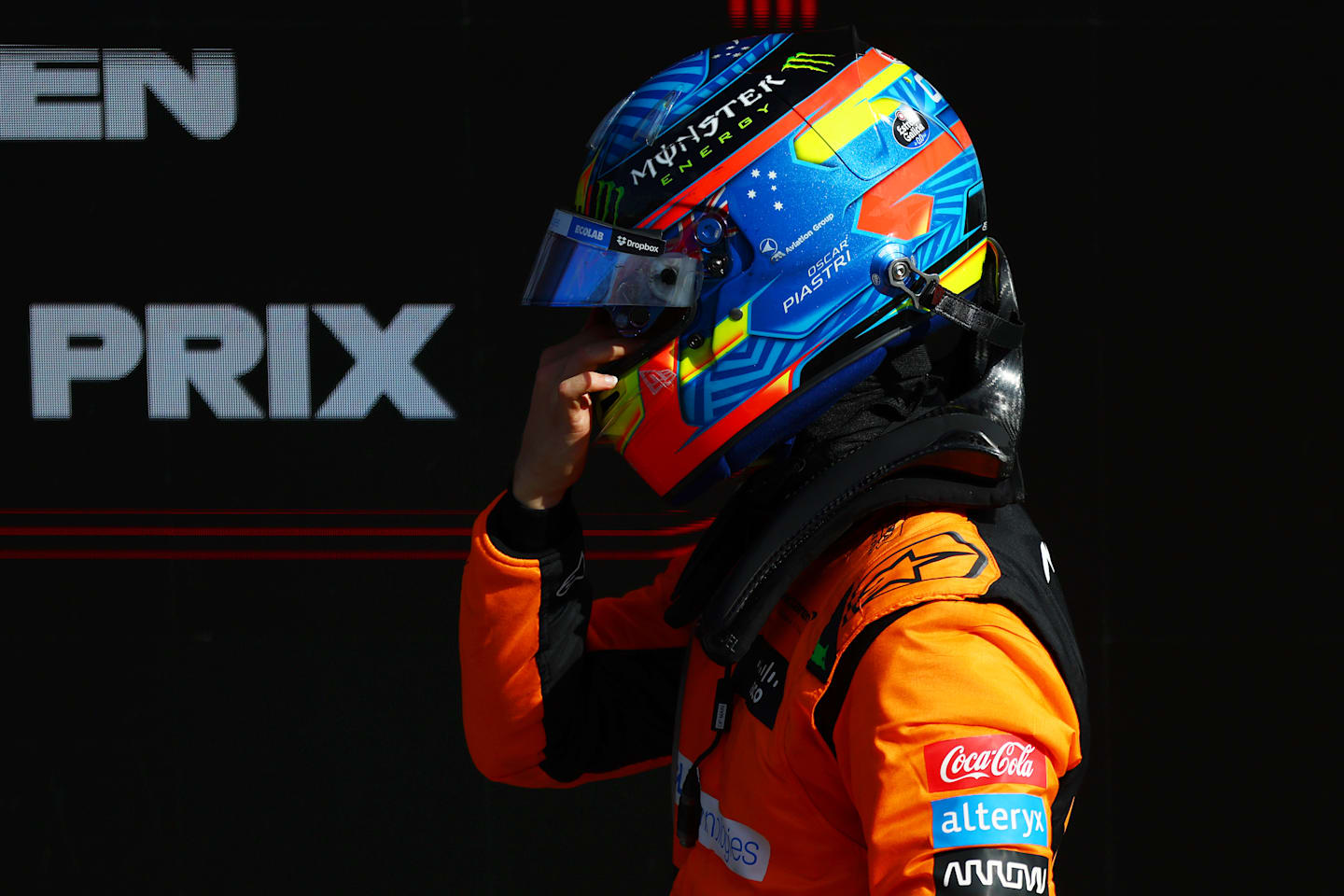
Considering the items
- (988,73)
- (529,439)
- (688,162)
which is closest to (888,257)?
(688,162)

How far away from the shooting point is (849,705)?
41.9 inches

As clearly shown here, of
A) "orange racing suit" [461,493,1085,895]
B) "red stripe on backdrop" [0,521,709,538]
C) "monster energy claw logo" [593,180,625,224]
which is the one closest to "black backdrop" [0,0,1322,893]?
"red stripe on backdrop" [0,521,709,538]

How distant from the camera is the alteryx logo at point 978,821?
0.96 m

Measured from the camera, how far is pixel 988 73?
268 cm

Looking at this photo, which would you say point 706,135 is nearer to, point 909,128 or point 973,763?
point 909,128

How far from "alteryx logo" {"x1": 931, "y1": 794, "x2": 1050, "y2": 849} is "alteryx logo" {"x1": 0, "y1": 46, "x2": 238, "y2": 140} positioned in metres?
2.34

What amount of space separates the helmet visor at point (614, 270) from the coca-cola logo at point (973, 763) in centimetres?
55

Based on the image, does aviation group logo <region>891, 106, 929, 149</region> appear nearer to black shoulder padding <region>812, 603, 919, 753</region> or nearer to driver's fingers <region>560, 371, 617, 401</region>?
driver's fingers <region>560, 371, 617, 401</region>

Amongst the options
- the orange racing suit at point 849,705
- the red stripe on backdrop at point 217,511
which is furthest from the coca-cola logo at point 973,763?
the red stripe on backdrop at point 217,511

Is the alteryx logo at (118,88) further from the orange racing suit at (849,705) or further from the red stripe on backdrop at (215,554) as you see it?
the orange racing suit at (849,705)

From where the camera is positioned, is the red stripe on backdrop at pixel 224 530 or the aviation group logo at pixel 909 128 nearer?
the aviation group logo at pixel 909 128

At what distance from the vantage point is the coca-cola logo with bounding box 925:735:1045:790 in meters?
0.97

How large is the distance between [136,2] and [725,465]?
6.84ft

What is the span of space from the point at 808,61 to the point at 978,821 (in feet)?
2.71
